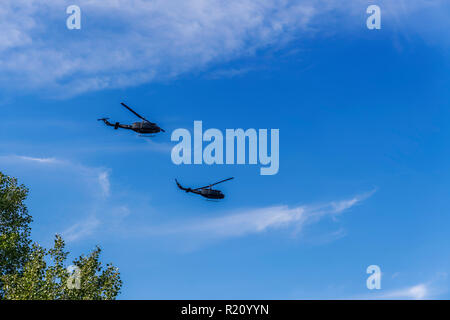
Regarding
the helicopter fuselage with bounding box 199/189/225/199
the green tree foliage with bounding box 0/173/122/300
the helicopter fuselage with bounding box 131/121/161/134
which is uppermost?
the helicopter fuselage with bounding box 131/121/161/134

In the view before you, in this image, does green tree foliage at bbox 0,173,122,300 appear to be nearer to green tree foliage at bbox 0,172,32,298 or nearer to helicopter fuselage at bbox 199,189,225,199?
green tree foliage at bbox 0,172,32,298

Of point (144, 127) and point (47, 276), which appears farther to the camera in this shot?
point (144, 127)

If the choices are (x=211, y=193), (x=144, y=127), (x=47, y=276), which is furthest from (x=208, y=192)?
(x=47, y=276)

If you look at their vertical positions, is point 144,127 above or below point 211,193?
above

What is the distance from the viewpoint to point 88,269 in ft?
168

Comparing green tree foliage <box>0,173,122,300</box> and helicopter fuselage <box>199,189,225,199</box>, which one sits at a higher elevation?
helicopter fuselage <box>199,189,225,199</box>

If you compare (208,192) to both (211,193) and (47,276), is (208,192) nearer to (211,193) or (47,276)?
(211,193)

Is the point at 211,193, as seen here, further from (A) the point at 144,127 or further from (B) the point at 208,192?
(A) the point at 144,127

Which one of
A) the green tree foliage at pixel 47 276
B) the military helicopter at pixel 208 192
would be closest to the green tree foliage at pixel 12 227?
the green tree foliage at pixel 47 276

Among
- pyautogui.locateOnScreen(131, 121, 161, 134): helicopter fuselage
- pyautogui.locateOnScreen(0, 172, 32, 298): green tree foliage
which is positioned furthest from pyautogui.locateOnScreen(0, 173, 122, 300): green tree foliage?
pyautogui.locateOnScreen(131, 121, 161, 134): helicopter fuselage
